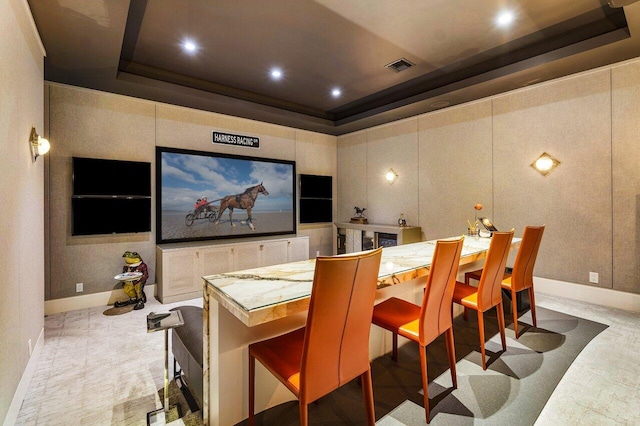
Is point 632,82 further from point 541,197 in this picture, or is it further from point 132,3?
point 132,3

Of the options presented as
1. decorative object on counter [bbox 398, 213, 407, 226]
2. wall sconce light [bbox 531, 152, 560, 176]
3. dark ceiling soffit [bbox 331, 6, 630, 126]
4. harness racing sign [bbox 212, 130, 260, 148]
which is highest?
dark ceiling soffit [bbox 331, 6, 630, 126]

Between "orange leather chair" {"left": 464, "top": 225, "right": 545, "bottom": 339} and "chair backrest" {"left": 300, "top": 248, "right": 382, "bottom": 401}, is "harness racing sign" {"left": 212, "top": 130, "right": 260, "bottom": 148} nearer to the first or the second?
"orange leather chair" {"left": 464, "top": 225, "right": 545, "bottom": 339}

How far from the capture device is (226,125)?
5.25 metres

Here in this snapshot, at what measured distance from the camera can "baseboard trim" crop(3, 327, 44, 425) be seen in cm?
179

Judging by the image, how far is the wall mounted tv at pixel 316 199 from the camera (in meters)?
6.36

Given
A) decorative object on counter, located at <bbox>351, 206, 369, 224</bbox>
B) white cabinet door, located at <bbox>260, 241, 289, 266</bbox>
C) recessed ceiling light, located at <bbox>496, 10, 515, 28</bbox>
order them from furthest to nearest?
decorative object on counter, located at <bbox>351, 206, 369, 224</bbox>, white cabinet door, located at <bbox>260, 241, 289, 266</bbox>, recessed ceiling light, located at <bbox>496, 10, 515, 28</bbox>

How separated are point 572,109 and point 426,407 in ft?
13.6

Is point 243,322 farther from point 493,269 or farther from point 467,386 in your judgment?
point 493,269

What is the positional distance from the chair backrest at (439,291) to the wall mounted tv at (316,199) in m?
4.57

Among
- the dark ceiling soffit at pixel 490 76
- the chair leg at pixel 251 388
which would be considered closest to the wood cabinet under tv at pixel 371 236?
the dark ceiling soffit at pixel 490 76

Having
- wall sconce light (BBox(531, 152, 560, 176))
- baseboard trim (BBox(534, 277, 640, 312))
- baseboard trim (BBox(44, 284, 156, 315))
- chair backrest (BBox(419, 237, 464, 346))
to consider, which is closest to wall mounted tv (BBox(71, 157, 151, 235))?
baseboard trim (BBox(44, 284, 156, 315))

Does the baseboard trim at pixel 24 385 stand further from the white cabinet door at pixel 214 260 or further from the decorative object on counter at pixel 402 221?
the decorative object on counter at pixel 402 221

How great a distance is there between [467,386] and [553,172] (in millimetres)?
3352

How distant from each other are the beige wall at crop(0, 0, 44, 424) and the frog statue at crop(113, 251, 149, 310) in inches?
43.5
